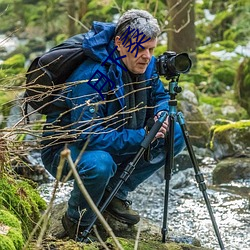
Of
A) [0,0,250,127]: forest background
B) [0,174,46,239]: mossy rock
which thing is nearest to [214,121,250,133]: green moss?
[0,0,250,127]: forest background

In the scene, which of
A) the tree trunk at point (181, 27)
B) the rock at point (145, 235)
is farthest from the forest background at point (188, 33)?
the rock at point (145, 235)

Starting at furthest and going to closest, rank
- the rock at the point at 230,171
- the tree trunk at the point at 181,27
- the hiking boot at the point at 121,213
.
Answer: the tree trunk at the point at 181,27 → the rock at the point at 230,171 → the hiking boot at the point at 121,213

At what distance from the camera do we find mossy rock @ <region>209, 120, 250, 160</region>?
6926 millimetres

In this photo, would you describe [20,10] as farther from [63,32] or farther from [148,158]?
[148,158]

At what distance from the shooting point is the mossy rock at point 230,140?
693 cm

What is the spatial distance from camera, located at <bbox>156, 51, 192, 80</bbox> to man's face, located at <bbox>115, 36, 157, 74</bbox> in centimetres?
7

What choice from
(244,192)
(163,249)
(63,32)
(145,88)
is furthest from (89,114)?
(63,32)

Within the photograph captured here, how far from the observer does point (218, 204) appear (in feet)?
18.1

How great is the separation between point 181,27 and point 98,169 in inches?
288

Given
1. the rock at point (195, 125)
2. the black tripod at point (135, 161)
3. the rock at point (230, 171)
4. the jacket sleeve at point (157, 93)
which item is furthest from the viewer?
the rock at point (195, 125)

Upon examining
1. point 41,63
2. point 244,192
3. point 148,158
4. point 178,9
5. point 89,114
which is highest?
point 41,63

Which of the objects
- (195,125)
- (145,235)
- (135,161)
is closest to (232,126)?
(195,125)

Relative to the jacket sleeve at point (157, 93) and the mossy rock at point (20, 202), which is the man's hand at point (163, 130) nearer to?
the jacket sleeve at point (157, 93)

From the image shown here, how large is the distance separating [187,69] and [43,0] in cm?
1326
